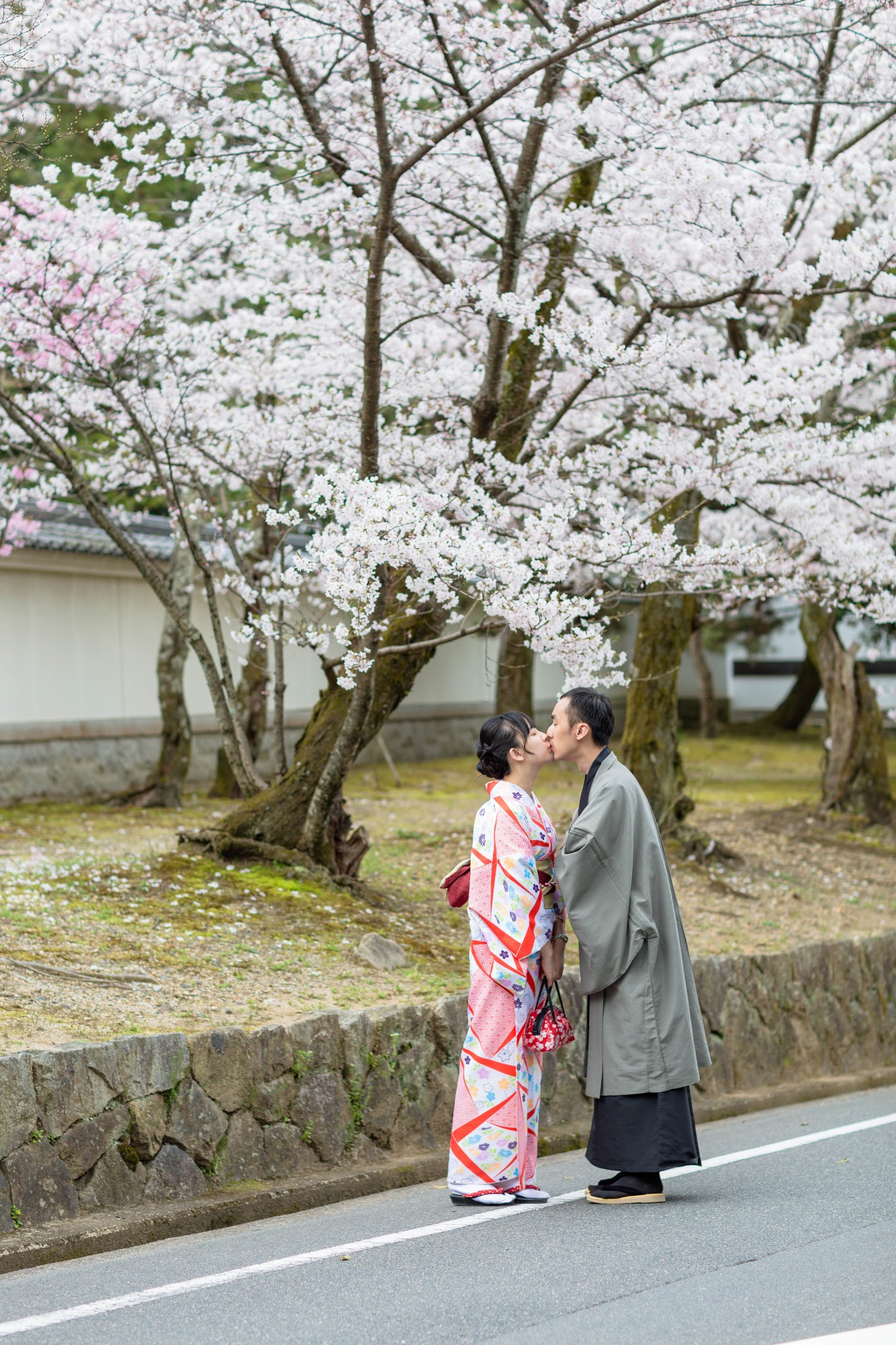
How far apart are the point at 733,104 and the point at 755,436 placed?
3.80 meters

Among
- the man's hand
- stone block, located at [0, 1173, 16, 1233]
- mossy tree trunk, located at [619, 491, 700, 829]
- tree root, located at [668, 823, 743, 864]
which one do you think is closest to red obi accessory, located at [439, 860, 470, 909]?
the man's hand

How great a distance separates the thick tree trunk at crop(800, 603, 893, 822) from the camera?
1564 centimetres

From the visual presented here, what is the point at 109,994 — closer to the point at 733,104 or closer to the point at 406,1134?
the point at 406,1134

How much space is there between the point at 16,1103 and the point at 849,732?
483 inches

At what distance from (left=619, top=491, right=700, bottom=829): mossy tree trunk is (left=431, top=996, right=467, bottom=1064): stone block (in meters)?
5.69

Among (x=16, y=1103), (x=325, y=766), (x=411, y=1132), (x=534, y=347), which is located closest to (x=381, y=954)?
(x=411, y=1132)

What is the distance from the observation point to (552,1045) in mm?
5598

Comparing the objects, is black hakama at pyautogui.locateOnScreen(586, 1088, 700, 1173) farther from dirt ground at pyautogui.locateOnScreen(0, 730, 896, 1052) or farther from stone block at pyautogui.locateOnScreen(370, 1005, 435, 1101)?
dirt ground at pyautogui.locateOnScreen(0, 730, 896, 1052)

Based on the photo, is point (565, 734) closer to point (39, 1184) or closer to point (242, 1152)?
point (242, 1152)

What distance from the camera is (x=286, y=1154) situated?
20.2ft

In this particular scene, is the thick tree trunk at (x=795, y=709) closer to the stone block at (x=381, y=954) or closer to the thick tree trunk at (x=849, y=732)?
the thick tree trunk at (x=849, y=732)

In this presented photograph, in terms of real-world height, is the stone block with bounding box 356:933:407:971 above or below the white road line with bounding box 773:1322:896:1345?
above

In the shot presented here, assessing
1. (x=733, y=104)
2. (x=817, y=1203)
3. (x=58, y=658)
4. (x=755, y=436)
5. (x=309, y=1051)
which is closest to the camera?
(x=817, y=1203)

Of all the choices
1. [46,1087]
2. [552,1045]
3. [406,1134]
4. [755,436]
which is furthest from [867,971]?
[46,1087]
